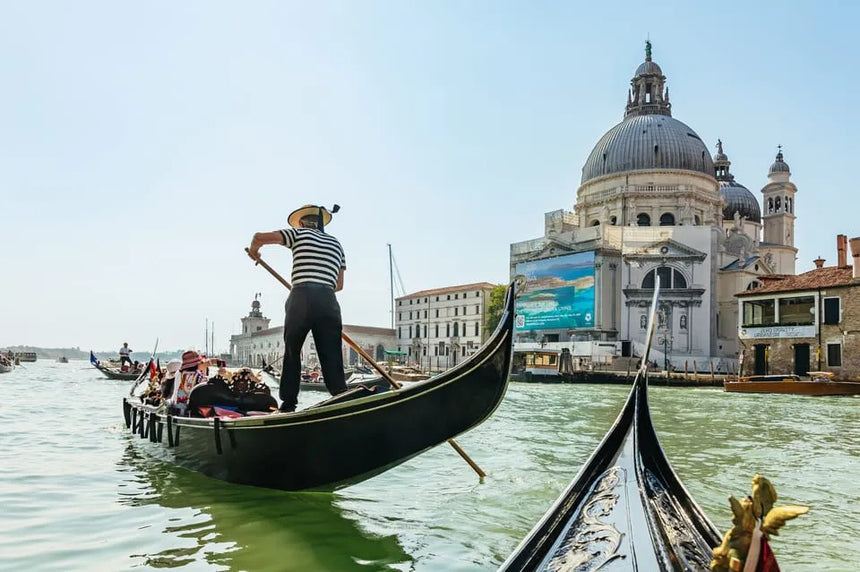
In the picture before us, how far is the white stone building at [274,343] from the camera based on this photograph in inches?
1753

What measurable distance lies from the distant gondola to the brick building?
63.6ft

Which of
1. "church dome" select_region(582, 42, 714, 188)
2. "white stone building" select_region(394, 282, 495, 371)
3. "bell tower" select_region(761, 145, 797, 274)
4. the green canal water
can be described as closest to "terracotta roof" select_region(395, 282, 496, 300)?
"white stone building" select_region(394, 282, 495, 371)

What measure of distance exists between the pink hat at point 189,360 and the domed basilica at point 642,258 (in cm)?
2315

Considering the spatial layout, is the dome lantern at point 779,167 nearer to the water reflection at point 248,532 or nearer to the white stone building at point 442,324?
the white stone building at point 442,324

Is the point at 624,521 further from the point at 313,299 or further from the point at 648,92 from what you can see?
the point at 648,92

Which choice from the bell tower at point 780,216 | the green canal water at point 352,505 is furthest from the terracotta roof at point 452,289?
the green canal water at point 352,505

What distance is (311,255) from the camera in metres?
3.65

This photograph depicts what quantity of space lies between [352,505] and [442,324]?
38.8 metres

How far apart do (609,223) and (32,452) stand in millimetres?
31469

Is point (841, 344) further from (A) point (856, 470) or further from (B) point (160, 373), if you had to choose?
(B) point (160, 373)

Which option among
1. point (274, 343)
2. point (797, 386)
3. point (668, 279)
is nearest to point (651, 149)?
point (668, 279)

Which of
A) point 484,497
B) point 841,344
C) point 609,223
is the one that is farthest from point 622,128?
point 484,497

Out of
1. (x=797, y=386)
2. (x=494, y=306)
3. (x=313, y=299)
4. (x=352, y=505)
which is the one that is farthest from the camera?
(x=494, y=306)

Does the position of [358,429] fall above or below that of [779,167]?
below
